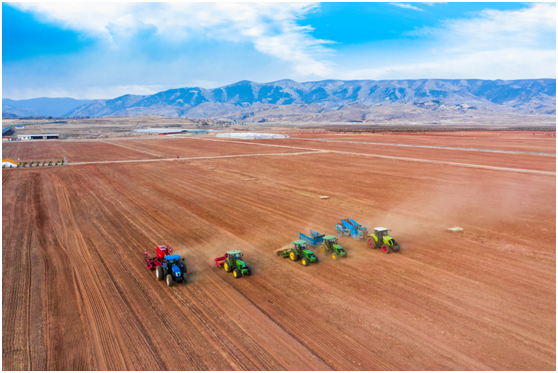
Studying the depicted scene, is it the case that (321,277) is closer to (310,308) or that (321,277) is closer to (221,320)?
(310,308)

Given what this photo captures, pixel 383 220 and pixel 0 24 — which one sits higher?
pixel 0 24

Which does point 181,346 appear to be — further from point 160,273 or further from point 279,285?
point 279,285

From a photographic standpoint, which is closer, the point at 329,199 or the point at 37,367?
the point at 37,367

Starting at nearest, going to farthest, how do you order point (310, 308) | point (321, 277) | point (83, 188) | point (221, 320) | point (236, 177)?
point (221, 320), point (310, 308), point (321, 277), point (83, 188), point (236, 177)

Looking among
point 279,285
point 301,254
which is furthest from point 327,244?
point 279,285

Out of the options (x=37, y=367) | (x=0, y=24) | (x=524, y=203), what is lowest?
(x=524, y=203)

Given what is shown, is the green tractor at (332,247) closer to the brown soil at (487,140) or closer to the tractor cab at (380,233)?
the tractor cab at (380,233)

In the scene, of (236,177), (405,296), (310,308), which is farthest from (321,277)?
(236,177)

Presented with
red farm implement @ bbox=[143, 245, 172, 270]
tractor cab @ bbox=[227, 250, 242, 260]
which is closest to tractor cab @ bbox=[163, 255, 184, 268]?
red farm implement @ bbox=[143, 245, 172, 270]
